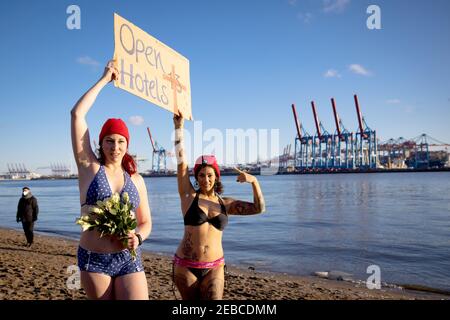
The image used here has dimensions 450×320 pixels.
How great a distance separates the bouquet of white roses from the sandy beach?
445cm

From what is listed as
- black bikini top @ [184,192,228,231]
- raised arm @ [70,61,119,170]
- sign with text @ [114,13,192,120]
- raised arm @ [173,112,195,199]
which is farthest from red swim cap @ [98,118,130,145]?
black bikini top @ [184,192,228,231]

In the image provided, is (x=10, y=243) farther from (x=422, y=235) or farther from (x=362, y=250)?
(x=422, y=235)

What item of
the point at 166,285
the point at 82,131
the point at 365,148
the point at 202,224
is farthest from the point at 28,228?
the point at 365,148

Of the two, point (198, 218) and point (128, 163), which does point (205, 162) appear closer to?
point (198, 218)

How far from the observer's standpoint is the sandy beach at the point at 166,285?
679cm

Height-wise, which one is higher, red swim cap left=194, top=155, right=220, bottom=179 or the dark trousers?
red swim cap left=194, top=155, right=220, bottom=179

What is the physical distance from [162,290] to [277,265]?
198 inches

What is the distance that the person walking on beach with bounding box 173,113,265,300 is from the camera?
132 inches

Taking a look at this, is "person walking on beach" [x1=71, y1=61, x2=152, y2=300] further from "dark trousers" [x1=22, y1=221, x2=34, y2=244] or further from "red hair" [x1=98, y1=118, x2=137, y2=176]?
"dark trousers" [x1=22, y1=221, x2=34, y2=244]

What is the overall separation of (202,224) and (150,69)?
161cm

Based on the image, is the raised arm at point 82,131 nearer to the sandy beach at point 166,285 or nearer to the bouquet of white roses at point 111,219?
the bouquet of white roses at point 111,219

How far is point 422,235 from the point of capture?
16.7 metres
